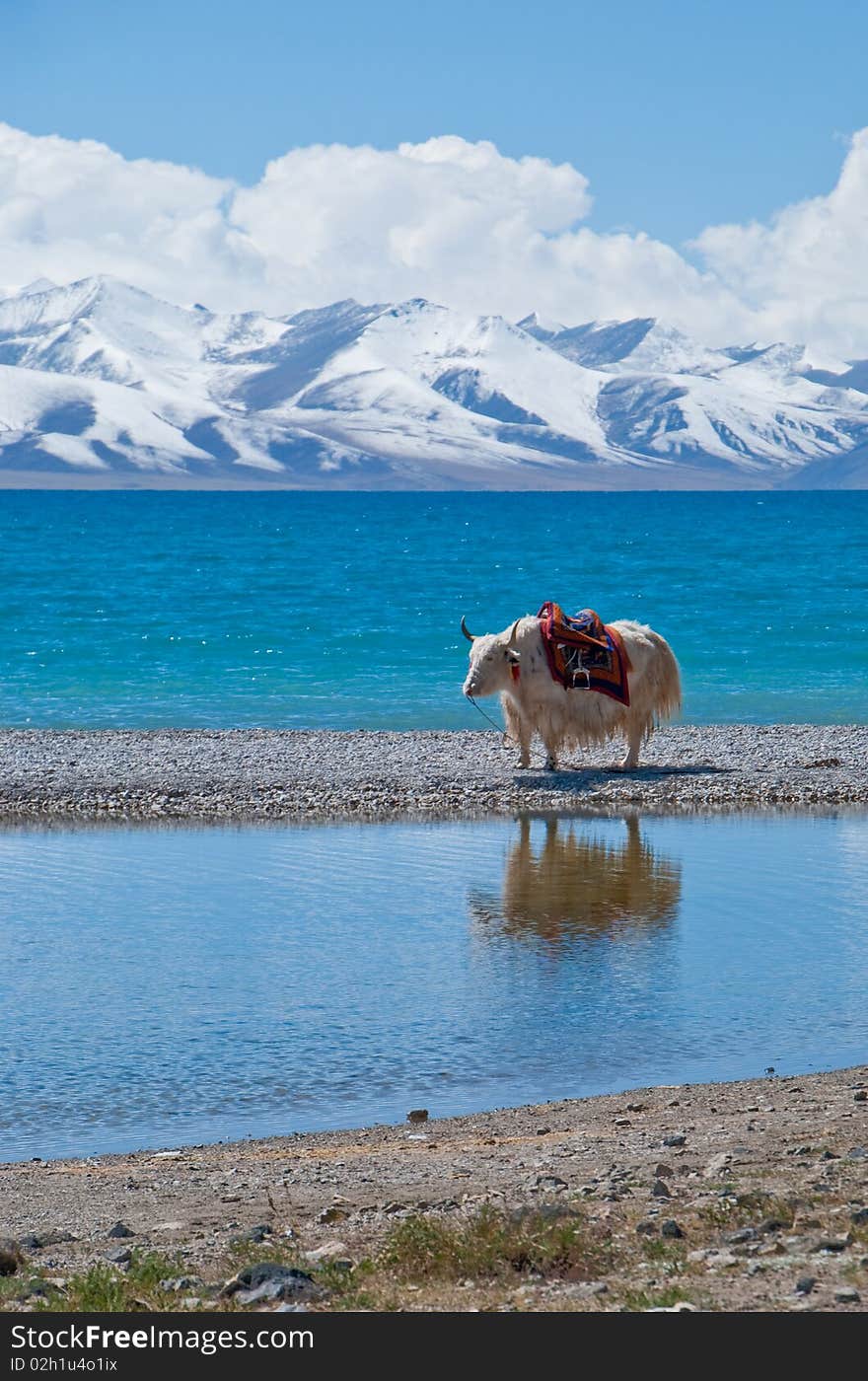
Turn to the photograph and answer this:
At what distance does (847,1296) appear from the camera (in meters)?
4.11

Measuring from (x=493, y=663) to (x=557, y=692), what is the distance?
674 millimetres

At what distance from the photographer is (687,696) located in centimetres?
2545

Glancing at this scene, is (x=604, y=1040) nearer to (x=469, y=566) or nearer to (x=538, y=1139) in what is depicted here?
(x=538, y=1139)

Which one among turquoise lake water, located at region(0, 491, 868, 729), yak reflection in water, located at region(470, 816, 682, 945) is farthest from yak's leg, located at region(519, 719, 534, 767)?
turquoise lake water, located at region(0, 491, 868, 729)

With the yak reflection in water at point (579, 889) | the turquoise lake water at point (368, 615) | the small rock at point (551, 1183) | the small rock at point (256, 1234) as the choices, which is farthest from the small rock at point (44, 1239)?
the turquoise lake water at point (368, 615)

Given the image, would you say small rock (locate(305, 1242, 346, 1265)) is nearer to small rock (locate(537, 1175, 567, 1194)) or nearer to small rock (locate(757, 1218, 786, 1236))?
small rock (locate(537, 1175, 567, 1194))

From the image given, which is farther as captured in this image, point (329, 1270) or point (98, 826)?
point (98, 826)

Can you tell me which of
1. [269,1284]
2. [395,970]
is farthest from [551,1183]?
[395,970]

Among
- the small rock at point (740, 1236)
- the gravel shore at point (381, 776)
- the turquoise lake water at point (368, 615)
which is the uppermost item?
the turquoise lake water at point (368, 615)

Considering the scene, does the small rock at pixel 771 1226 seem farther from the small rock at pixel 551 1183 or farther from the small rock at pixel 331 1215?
the small rock at pixel 331 1215

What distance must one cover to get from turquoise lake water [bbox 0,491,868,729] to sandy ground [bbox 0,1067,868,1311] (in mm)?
15277

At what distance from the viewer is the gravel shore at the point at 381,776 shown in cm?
1560

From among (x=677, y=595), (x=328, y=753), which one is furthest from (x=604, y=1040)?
(x=677, y=595)
